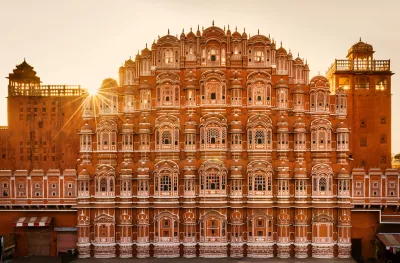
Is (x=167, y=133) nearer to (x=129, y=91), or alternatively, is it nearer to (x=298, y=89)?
(x=129, y=91)

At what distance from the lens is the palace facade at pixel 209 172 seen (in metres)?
40.8

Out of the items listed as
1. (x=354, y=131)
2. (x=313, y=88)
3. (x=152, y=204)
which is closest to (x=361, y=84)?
(x=354, y=131)

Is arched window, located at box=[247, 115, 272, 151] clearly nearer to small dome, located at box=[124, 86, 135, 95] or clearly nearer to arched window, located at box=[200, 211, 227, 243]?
arched window, located at box=[200, 211, 227, 243]

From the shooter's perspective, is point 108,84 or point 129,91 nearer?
point 129,91

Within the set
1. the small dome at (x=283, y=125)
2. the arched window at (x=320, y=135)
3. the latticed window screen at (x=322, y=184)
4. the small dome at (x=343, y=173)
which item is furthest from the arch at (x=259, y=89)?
the small dome at (x=343, y=173)

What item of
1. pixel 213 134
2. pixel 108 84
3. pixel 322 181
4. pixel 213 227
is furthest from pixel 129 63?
pixel 322 181

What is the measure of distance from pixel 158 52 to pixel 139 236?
1853 centimetres

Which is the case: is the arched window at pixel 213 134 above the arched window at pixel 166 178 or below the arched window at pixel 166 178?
above

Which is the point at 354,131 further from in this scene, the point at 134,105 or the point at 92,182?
the point at 92,182

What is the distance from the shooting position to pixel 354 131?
153 feet

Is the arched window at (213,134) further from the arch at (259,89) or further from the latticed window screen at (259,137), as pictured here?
the arch at (259,89)

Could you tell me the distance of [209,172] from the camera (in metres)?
40.9

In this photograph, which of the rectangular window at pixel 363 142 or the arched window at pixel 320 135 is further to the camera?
the rectangular window at pixel 363 142

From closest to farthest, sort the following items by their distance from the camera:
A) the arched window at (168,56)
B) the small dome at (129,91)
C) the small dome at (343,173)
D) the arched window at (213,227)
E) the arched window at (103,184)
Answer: the small dome at (343,173)
the arched window at (213,227)
the arched window at (103,184)
the small dome at (129,91)
the arched window at (168,56)
